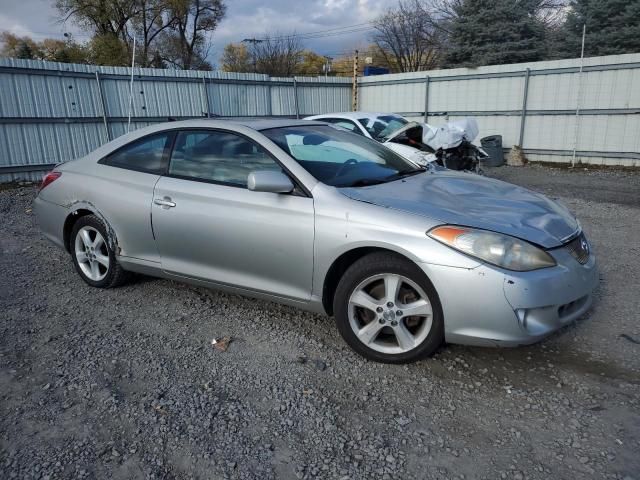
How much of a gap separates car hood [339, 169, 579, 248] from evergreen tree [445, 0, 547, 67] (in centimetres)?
2054

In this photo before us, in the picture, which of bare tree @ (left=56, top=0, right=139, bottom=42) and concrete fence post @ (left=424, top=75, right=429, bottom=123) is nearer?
concrete fence post @ (left=424, top=75, right=429, bottom=123)

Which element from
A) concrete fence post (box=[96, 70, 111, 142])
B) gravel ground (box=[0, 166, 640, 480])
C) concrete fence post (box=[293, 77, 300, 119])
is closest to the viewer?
gravel ground (box=[0, 166, 640, 480])

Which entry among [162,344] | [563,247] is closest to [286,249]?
[162,344]

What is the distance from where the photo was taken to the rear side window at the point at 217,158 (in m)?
3.49

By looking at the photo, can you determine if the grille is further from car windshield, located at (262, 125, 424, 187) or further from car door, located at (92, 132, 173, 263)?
car door, located at (92, 132, 173, 263)

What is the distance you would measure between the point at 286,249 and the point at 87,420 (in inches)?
58.0

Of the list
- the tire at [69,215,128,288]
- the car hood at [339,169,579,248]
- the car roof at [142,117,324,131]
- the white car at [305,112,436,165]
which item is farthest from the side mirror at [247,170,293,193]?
the white car at [305,112,436,165]

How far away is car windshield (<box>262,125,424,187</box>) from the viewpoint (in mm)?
3400

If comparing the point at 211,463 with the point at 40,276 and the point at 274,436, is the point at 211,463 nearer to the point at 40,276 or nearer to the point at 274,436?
the point at 274,436

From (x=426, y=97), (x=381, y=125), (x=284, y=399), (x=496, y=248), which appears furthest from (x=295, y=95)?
(x=284, y=399)

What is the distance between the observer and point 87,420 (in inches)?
102

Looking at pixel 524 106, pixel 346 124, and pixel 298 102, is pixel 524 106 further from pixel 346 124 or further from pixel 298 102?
pixel 298 102

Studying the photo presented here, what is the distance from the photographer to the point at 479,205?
3129 mm

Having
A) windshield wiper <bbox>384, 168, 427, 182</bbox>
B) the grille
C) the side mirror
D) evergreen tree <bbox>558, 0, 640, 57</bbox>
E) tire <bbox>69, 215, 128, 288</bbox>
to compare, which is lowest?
tire <bbox>69, 215, 128, 288</bbox>
